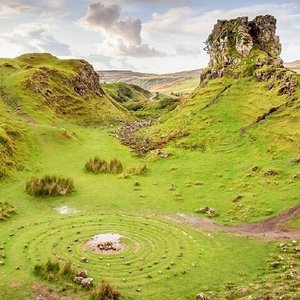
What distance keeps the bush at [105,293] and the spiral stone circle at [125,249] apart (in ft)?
5.10

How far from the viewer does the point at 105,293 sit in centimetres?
2844

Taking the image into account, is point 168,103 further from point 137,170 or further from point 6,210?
point 6,210

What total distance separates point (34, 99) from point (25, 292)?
7938cm

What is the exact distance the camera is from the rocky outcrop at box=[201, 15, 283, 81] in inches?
4092

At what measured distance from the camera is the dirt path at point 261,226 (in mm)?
39875

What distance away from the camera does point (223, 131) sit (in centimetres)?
7806

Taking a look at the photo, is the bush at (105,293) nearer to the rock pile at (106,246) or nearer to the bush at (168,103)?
the rock pile at (106,246)

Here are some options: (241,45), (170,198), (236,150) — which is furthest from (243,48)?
(170,198)

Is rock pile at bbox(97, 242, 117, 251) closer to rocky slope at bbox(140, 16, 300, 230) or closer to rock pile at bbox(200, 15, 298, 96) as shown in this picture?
rocky slope at bbox(140, 16, 300, 230)

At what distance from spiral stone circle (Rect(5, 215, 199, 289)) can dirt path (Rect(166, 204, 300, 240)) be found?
8.75ft

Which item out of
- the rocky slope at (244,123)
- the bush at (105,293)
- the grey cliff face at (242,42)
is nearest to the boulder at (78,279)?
the bush at (105,293)

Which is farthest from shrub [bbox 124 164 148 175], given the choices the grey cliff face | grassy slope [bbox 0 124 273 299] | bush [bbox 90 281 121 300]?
the grey cliff face

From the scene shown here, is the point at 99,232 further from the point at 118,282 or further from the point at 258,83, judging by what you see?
the point at 258,83

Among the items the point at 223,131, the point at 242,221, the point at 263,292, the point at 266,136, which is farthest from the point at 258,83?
the point at 263,292
